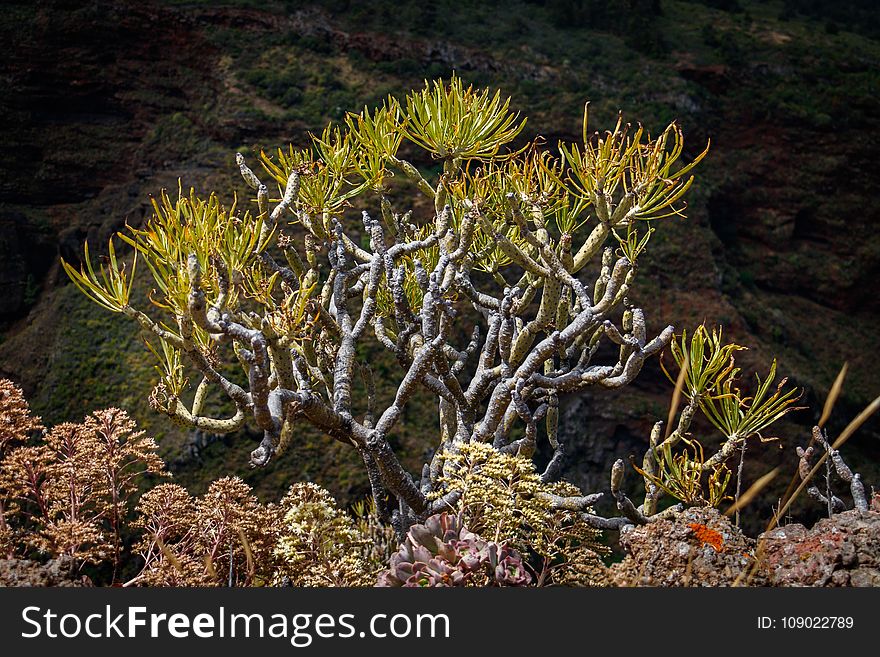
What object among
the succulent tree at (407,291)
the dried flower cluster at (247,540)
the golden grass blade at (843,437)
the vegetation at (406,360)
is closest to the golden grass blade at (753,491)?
the golden grass blade at (843,437)

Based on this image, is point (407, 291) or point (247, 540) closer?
point (247, 540)

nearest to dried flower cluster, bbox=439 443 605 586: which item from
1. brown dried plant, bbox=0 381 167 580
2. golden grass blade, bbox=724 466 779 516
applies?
golden grass blade, bbox=724 466 779 516

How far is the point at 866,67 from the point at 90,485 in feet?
53.4

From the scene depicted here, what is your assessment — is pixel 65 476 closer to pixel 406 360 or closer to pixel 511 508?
pixel 406 360

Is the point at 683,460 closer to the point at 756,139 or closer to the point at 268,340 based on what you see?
the point at 268,340

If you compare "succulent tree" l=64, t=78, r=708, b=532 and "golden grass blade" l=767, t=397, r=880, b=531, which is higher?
"succulent tree" l=64, t=78, r=708, b=532

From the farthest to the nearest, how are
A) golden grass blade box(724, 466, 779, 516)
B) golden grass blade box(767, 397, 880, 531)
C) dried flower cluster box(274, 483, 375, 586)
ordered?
dried flower cluster box(274, 483, 375, 586) < golden grass blade box(767, 397, 880, 531) < golden grass blade box(724, 466, 779, 516)

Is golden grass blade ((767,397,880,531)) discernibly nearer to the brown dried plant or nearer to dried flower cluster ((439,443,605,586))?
dried flower cluster ((439,443,605,586))

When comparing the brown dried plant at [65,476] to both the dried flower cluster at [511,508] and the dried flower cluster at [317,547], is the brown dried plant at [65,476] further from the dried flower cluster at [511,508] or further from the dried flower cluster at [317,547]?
the dried flower cluster at [511,508]

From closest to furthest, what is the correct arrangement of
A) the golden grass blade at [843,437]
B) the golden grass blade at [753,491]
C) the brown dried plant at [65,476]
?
1. the golden grass blade at [753,491]
2. the golden grass blade at [843,437]
3. the brown dried plant at [65,476]

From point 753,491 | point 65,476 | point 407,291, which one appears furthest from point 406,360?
point 753,491

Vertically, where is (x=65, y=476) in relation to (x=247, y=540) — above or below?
above

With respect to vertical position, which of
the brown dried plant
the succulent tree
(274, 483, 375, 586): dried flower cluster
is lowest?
(274, 483, 375, 586): dried flower cluster

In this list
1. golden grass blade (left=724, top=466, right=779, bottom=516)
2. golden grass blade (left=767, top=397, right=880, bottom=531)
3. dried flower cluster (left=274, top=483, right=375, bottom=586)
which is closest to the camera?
golden grass blade (left=724, top=466, right=779, bottom=516)
